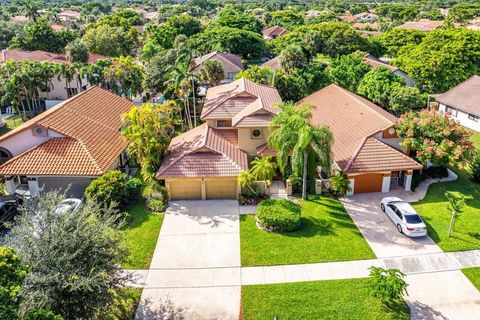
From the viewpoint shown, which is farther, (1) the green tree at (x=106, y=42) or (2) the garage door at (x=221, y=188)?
(1) the green tree at (x=106, y=42)

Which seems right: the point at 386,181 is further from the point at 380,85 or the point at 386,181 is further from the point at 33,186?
the point at 33,186

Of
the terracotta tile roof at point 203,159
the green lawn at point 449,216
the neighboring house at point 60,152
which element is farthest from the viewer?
the neighboring house at point 60,152

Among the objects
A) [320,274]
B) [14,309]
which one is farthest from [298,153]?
[14,309]

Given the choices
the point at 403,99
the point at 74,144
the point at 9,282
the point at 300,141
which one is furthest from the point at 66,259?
the point at 403,99

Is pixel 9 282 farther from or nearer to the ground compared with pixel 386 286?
farther from the ground

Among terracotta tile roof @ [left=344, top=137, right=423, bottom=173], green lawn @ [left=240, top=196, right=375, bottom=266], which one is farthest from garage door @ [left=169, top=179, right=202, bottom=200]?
terracotta tile roof @ [left=344, top=137, right=423, bottom=173]

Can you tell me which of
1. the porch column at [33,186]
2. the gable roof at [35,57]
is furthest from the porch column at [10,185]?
the gable roof at [35,57]

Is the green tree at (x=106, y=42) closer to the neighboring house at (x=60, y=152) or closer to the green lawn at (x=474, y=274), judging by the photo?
the neighboring house at (x=60, y=152)
